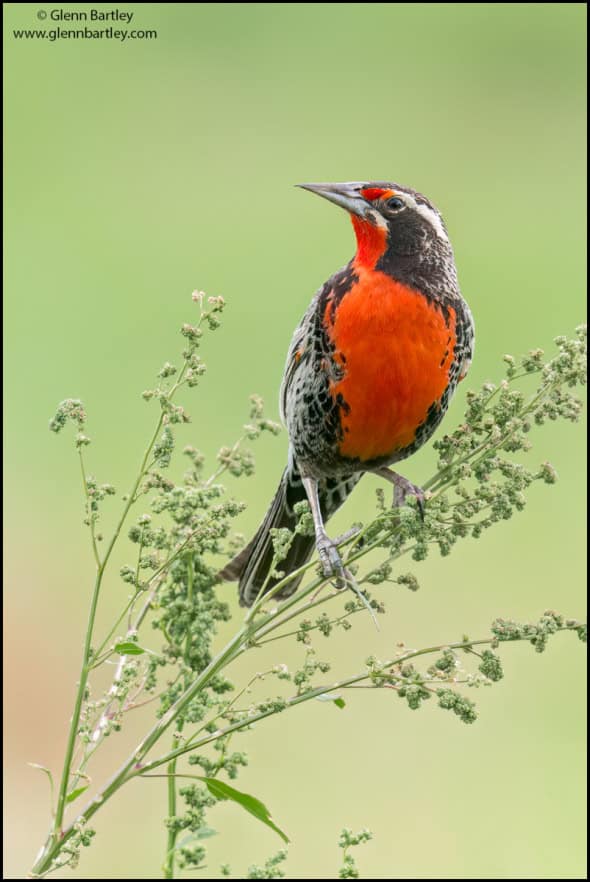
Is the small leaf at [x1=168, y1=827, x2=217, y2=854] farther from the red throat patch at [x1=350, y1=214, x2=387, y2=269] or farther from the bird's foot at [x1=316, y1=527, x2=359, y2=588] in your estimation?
the red throat patch at [x1=350, y1=214, x2=387, y2=269]

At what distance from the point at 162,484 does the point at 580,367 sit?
661mm

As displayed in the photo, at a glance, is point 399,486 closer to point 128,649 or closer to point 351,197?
point 351,197

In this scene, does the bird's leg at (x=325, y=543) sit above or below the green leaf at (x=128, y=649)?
above

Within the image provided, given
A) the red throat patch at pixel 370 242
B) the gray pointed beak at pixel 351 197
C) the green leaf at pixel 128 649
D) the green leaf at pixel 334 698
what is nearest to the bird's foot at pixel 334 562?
the green leaf at pixel 334 698

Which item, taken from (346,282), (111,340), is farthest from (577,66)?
(346,282)

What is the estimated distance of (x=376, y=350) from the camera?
285cm

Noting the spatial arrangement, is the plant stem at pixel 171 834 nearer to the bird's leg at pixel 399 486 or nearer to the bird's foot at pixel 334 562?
the bird's foot at pixel 334 562

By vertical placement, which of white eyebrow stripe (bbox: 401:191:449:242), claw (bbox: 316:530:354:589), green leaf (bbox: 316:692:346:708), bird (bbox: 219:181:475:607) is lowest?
green leaf (bbox: 316:692:346:708)

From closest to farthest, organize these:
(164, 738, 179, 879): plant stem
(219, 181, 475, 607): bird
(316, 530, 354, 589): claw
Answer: (164, 738, 179, 879): plant stem < (316, 530, 354, 589): claw < (219, 181, 475, 607): bird

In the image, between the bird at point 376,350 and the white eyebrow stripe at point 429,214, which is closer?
the bird at point 376,350

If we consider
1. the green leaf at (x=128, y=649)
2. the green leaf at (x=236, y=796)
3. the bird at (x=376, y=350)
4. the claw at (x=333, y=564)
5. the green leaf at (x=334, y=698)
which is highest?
the bird at (x=376, y=350)

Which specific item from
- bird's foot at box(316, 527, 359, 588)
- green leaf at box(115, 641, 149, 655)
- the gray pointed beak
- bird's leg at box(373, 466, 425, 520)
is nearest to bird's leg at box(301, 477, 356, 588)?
bird's foot at box(316, 527, 359, 588)

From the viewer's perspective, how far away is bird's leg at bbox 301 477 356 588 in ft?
6.97

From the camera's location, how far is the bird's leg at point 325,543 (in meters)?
2.12
